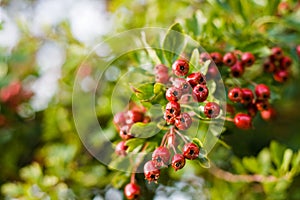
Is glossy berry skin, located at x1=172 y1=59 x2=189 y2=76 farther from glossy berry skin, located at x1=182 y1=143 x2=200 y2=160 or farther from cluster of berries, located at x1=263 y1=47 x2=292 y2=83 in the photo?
cluster of berries, located at x1=263 y1=47 x2=292 y2=83

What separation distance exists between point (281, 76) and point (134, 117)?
720mm

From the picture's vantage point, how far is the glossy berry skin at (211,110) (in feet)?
4.44

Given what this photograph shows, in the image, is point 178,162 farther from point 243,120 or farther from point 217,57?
point 217,57

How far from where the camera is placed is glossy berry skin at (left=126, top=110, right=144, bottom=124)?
157 centimetres

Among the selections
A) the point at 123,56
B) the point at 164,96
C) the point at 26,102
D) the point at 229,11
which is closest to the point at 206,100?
the point at 164,96

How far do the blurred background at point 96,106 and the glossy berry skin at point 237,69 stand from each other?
172mm

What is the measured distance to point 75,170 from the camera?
2.52 metres

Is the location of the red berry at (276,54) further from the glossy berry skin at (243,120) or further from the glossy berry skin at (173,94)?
the glossy berry skin at (173,94)

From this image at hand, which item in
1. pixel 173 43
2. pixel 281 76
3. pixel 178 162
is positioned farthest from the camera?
pixel 281 76

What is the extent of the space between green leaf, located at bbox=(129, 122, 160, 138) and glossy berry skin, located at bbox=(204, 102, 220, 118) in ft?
0.74

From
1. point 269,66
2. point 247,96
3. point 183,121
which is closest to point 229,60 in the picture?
point 247,96

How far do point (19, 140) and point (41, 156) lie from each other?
0.25 metres

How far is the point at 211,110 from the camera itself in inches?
53.4

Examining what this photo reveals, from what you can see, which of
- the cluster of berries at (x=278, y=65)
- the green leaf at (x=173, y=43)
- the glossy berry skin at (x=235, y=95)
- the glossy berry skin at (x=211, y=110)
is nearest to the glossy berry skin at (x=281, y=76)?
the cluster of berries at (x=278, y=65)
